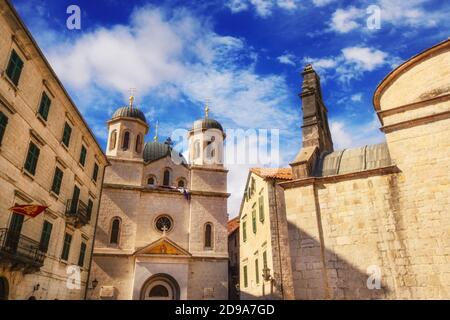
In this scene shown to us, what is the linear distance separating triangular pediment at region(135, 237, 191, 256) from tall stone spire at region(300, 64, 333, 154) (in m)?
13.4

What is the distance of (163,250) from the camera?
948 inches

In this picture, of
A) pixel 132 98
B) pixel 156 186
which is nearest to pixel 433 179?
pixel 156 186

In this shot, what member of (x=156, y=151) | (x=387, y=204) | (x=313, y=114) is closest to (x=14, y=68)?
(x=313, y=114)

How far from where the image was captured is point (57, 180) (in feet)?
54.6

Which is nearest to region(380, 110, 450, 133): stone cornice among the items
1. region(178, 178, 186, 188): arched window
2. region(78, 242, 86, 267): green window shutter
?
region(78, 242, 86, 267): green window shutter

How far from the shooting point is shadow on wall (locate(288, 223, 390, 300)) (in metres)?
10.4

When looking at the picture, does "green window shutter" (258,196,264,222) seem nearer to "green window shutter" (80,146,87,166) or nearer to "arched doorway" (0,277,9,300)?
"green window shutter" (80,146,87,166)

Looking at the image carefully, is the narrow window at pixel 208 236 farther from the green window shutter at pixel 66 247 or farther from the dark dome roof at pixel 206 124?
the green window shutter at pixel 66 247

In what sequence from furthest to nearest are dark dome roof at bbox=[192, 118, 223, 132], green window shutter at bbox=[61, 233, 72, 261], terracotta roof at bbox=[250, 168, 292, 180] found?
dark dome roof at bbox=[192, 118, 223, 132] → terracotta roof at bbox=[250, 168, 292, 180] → green window shutter at bbox=[61, 233, 72, 261]

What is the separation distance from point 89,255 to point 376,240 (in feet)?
56.2

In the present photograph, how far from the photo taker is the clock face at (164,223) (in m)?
25.6

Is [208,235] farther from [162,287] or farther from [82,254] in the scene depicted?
[82,254]

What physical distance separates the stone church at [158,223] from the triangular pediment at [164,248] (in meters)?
0.07
